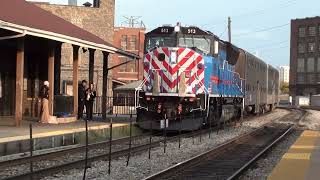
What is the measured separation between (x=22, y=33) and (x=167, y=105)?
6008 millimetres

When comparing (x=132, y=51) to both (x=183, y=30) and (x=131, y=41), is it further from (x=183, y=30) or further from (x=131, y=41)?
(x=183, y=30)

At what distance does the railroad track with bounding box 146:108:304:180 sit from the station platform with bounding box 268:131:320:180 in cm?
79

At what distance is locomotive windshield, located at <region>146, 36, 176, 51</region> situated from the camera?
2156 cm

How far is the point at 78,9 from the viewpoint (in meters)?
51.8

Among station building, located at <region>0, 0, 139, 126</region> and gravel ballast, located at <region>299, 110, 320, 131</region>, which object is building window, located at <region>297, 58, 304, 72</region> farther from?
station building, located at <region>0, 0, 139, 126</region>

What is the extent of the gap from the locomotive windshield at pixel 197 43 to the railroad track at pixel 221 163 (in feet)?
12.1

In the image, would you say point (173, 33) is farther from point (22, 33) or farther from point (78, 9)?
point (78, 9)

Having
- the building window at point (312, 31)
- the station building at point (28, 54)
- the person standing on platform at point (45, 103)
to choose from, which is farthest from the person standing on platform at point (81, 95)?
the building window at point (312, 31)

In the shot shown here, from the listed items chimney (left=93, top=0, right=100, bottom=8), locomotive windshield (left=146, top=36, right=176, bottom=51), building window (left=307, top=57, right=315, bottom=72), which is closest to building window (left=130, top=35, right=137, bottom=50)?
chimney (left=93, top=0, right=100, bottom=8)

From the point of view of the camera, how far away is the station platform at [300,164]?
1173 centimetres

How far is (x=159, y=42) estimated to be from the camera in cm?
2172

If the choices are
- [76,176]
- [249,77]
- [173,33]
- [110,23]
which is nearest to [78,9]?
[110,23]

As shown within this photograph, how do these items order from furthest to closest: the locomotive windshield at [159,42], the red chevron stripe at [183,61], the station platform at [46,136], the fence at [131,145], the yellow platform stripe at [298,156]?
the locomotive windshield at [159,42], the red chevron stripe at [183,61], the yellow platform stripe at [298,156], the station platform at [46,136], the fence at [131,145]

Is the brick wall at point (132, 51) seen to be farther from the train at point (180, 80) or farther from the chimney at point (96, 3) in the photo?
the train at point (180, 80)
